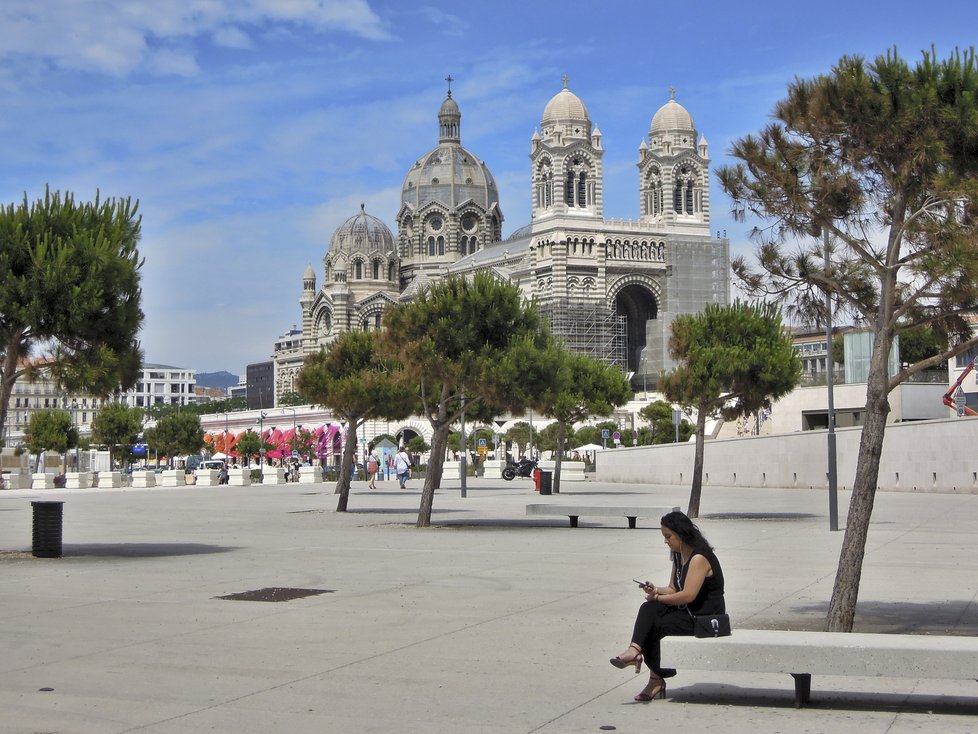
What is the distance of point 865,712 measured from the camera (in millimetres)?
7211

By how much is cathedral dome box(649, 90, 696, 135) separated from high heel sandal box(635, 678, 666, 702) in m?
110

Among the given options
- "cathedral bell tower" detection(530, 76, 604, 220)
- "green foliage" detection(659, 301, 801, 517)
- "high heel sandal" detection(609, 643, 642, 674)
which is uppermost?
"cathedral bell tower" detection(530, 76, 604, 220)

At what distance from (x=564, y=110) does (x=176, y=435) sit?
5232cm

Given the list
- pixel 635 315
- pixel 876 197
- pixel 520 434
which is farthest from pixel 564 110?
pixel 876 197

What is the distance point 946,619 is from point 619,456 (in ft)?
130

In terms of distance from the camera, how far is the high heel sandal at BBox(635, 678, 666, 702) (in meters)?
7.55

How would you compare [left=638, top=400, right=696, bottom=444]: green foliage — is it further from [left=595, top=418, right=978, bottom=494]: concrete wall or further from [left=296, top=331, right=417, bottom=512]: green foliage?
[left=296, top=331, right=417, bottom=512]: green foliage

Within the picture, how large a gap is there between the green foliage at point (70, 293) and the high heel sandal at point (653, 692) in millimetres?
10269

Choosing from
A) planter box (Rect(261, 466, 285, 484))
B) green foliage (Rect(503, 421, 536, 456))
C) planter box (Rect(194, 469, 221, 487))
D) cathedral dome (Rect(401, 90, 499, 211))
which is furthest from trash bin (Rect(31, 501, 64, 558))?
cathedral dome (Rect(401, 90, 499, 211))

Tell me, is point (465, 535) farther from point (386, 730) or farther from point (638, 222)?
point (638, 222)

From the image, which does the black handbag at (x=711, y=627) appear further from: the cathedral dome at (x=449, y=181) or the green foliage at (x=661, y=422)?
the cathedral dome at (x=449, y=181)

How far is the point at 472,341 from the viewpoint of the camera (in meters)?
20.9

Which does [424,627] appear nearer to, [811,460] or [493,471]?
[811,460]

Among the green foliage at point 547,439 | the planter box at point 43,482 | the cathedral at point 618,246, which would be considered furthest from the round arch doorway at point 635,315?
the planter box at point 43,482
